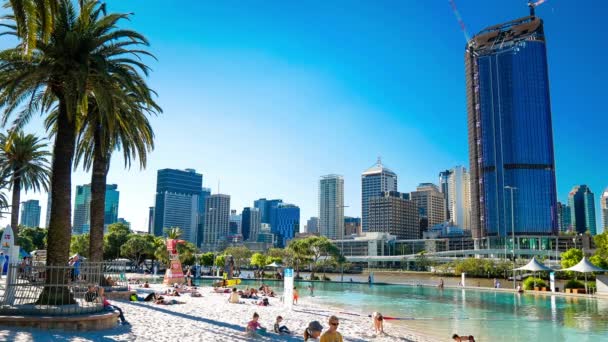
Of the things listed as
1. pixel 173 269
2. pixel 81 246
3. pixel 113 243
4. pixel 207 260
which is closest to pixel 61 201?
pixel 173 269

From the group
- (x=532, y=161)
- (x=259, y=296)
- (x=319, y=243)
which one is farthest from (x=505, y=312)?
(x=532, y=161)

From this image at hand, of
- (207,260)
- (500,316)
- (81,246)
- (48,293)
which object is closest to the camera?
(48,293)

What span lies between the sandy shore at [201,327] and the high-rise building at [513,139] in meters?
162

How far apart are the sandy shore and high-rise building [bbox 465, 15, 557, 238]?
162 meters

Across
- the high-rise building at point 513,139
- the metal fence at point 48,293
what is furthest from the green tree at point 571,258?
the high-rise building at point 513,139

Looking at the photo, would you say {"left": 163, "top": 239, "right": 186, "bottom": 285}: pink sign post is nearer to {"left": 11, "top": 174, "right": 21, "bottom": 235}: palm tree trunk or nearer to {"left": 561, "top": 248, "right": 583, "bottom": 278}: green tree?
{"left": 11, "top": 174, "right": 21, "bottom": 235}: palm tree trunk

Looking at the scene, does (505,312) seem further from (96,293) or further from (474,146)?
(474,146)

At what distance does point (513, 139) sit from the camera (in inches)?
7018

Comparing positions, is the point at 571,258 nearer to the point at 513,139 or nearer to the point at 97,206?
the point at 97,206

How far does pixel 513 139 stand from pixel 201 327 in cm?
17828

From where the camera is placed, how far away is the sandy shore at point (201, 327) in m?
14.7

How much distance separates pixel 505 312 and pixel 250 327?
923 inches

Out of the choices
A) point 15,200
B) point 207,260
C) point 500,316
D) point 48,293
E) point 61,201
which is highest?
point 15,200

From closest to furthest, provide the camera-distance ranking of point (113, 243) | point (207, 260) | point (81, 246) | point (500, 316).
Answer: point (500, 316) < point (81, 246) < point (113, 243) < point (207, 260)
